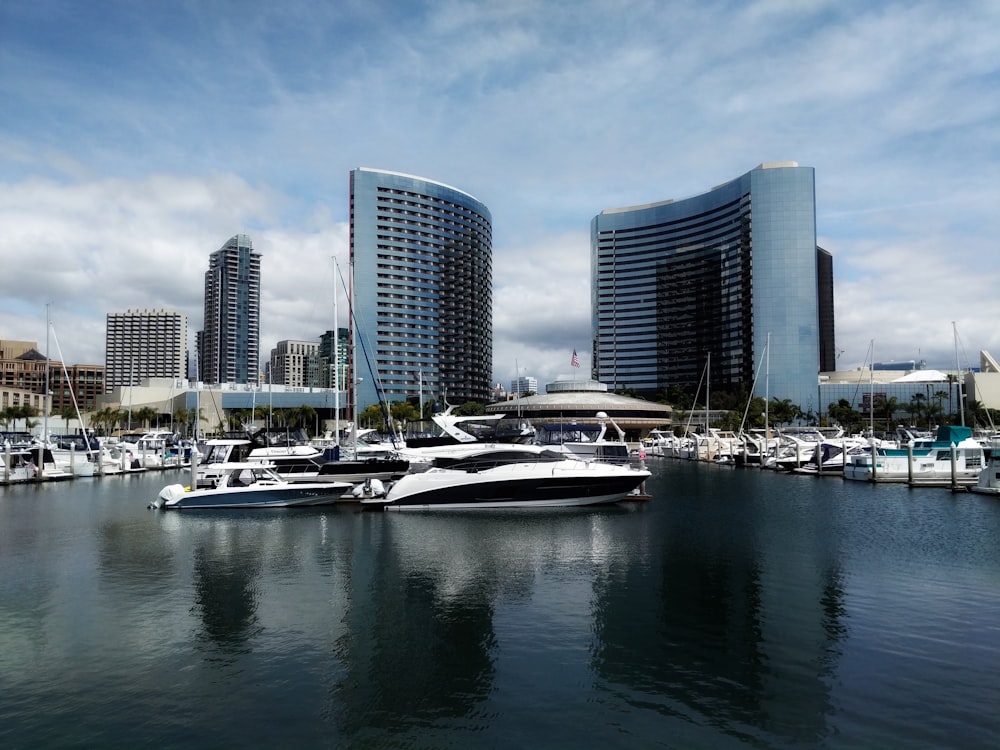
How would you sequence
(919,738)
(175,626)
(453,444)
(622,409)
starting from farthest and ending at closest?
1. (622,409)
2. (453,444)
3. (175,626)
4. (919,738)

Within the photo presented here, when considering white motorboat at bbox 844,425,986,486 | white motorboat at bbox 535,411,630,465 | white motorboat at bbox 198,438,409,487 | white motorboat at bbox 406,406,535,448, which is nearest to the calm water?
white motorboat at bbox 198,438,409,487

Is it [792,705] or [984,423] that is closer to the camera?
[792,705]

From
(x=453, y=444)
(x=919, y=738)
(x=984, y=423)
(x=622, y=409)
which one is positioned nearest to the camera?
(x=919, y=738)

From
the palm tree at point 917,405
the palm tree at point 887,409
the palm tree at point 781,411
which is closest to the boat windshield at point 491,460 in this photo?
the palm tree at point 781,411

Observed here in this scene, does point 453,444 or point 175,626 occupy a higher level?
point 453,444

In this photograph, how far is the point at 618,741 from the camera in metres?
14.8

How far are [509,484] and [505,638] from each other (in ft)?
87.4

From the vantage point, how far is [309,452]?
246ft

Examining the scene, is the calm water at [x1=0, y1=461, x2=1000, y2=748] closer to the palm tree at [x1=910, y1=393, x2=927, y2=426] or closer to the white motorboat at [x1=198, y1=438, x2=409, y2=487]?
the white motorboat at [x1=198, y1=438, x2=409, y2=487]

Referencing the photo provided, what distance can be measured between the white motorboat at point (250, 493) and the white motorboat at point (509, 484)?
4.10 meters

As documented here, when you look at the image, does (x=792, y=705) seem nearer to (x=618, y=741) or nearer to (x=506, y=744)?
(x=618, y=741)

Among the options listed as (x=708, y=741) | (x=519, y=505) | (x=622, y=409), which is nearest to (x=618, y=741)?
(x=708, y=741)

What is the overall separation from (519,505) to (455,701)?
31649 mm

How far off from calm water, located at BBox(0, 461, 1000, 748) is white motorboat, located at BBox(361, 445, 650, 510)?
800 centimetres
